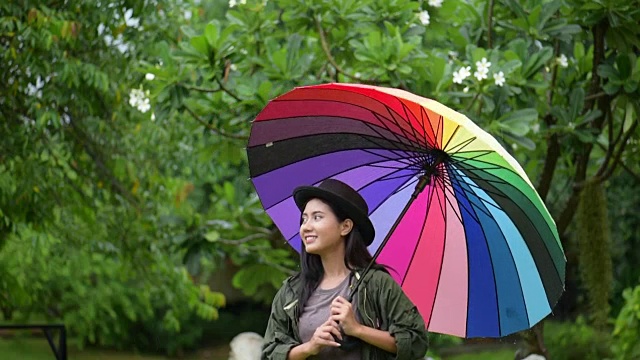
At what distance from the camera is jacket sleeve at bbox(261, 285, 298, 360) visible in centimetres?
304

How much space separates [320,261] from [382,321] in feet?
0.94

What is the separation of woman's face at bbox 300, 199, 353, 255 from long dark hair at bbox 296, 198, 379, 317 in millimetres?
17

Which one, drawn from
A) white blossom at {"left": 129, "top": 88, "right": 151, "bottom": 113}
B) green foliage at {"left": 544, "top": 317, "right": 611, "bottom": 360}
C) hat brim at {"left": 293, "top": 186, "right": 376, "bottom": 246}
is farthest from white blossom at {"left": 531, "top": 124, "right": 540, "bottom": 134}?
green foliage at {"left": 544, "top": 317, "right": 611, "bottom": 360}

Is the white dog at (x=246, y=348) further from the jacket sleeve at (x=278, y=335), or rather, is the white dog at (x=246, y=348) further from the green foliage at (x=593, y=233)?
the jacket sleeve at (x=278, y=335)

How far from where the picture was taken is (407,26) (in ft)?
19.3

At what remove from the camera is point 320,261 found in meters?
3.17

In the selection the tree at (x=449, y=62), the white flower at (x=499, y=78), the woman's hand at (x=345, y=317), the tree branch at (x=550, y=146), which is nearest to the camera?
the woman's hand at (x=345, y=317)

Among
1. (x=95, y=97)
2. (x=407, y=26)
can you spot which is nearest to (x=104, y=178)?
(x=95, y=97)

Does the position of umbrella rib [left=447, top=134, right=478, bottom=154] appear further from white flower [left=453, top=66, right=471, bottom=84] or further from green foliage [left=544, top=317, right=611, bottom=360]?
green foliage [left=544, top=317, right=611, bottom=360]

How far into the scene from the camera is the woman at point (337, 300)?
2953 millimetres

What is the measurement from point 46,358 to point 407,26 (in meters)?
8.88

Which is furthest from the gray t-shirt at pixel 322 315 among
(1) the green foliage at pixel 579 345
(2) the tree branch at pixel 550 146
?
(1) the green foliage at pixel 579 345

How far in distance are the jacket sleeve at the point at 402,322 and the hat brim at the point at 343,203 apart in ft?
0.59

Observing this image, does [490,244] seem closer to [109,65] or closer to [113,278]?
[109,65]
